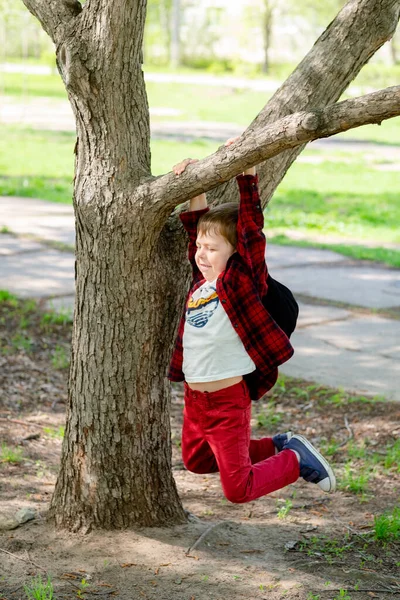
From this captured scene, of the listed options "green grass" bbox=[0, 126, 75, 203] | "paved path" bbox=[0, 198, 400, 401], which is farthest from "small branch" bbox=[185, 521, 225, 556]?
"green grass" bbox=[0, 126, 75, 203]

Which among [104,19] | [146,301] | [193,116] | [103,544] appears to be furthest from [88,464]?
[193,116]

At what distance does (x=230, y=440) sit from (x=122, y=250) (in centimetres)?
81

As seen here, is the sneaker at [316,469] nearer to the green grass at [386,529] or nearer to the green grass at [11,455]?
the green grass at [386,529]

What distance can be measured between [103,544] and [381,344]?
132 inches

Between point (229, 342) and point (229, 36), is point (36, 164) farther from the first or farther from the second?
point (229, 36)

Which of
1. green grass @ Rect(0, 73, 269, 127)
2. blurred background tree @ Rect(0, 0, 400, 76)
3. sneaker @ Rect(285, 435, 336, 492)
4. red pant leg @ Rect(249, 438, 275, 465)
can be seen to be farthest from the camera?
blurred background tree @ Rect(0, 0, 400, 76)

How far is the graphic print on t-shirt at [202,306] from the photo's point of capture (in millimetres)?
3254

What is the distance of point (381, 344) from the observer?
627cm

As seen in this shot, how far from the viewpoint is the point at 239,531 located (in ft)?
12.1

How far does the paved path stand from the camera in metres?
5.78

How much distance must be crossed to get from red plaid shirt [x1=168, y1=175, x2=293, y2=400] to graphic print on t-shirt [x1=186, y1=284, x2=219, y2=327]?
55 millimetres

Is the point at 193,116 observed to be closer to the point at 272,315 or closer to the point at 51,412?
the point at 51,412

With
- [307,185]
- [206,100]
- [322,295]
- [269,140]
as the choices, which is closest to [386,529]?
[269,140]

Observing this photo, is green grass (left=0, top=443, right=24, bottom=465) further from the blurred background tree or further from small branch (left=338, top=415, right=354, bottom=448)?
the blurred background tree
